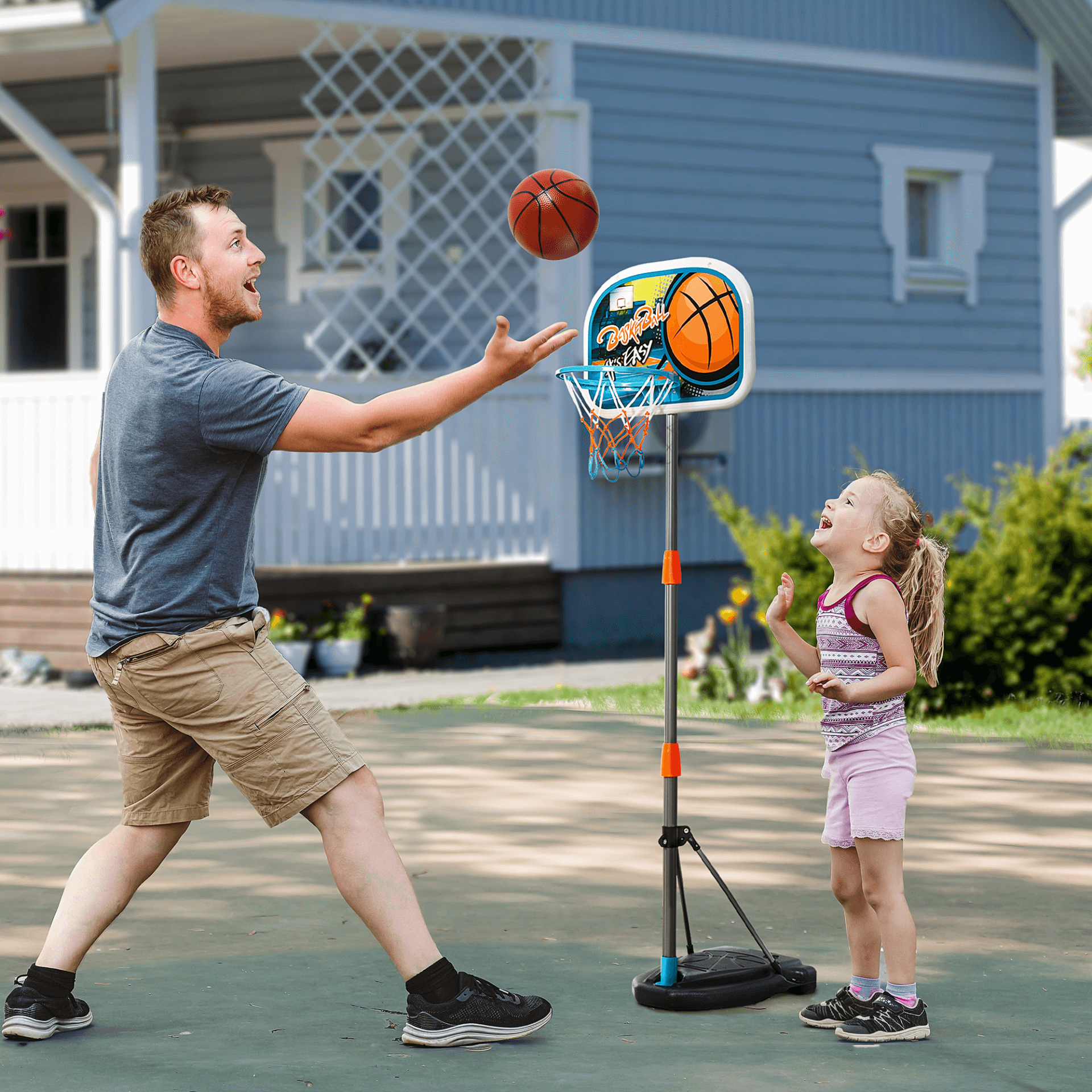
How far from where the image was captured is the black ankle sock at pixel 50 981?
434cm

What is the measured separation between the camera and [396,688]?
11469mm

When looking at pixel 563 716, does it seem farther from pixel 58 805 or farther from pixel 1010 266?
pixel 1010 266

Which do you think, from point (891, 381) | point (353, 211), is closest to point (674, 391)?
point (353, 211)

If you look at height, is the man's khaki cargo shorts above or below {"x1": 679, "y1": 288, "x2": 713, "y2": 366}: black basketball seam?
below

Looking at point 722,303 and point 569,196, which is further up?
point 569,196

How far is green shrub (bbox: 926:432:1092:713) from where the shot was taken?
9.49 meters

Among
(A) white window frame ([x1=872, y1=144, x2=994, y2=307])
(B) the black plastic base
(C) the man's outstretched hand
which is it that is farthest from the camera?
(A) white window frame ([x1=872, y1=144, x2=994, y2=307])

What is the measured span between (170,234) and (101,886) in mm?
1570

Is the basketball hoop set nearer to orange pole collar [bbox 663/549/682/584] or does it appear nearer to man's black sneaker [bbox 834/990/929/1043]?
orange pole collar [bbox 663/549/682/584]

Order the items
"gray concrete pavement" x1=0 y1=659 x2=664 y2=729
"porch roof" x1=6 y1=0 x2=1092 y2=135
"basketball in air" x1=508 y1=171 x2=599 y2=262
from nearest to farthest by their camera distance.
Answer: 1. "basketball in air" x1=508 y1=171 x2=599 y2=262
2. "gray concrete pavement" x1=0 y1=659 x2=664 y2=729
3. "porch roof" x1=6 y1=0 x2=1092 y2=135

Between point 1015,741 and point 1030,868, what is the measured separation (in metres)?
2.74

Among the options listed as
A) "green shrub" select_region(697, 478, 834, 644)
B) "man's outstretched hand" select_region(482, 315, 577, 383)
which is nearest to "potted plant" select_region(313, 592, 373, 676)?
"green shrub" select_region(697, 478, 834, 644)

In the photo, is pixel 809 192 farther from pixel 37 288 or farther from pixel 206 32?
pixel 37 288

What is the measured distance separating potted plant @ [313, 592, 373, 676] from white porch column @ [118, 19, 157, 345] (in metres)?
2.24
